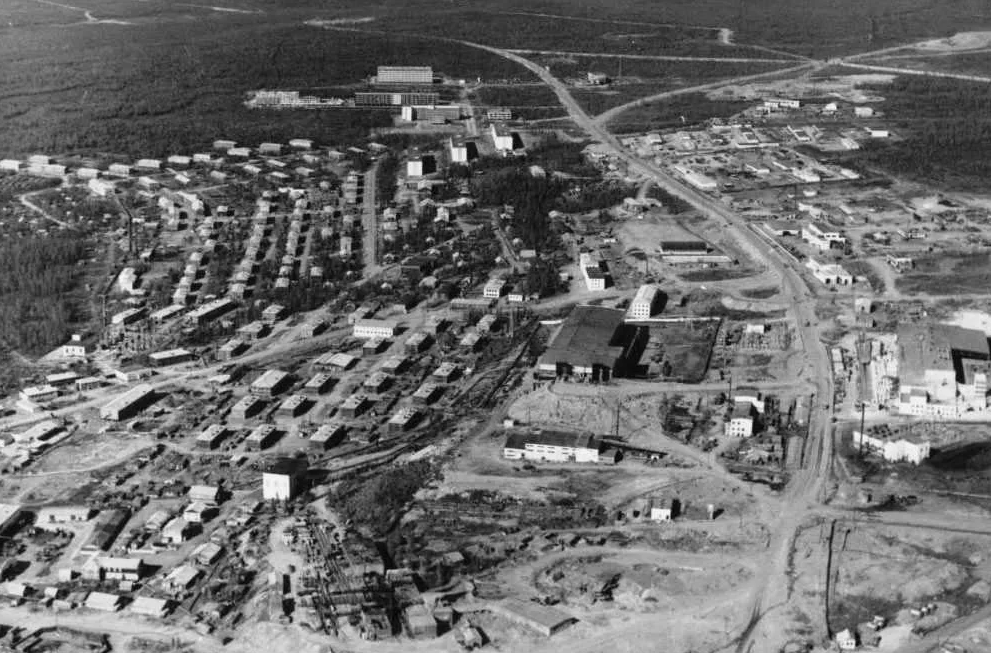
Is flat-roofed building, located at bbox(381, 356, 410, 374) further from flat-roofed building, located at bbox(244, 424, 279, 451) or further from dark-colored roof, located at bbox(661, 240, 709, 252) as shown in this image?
dark-colored roof, located at bbox(661, 240, 709, 252)

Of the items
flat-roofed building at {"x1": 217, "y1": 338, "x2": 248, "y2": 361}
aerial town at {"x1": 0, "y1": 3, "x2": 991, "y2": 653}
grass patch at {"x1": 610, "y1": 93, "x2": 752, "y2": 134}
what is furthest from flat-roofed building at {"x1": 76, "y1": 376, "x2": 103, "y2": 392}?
grass patch at {"x1": 610, "y1": 93, "x2": 752, "y2": 134}

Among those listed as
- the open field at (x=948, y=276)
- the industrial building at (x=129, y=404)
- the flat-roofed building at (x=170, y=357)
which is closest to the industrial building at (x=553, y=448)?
the industrial building at (x=129, y=404)

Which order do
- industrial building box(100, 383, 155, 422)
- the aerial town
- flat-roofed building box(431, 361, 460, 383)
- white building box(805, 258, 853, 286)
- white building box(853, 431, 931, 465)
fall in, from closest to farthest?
the aerial town, white building box(853, 431, 931, 465), industrial building box(100, 383, 155, 422), flat-roofed building box(431, 361, 460, 383), white building box(805, 258, 853, 286)

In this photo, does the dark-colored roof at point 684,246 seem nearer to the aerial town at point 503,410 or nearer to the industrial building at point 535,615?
the aerial town at point 503,410

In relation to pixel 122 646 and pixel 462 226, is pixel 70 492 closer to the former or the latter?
pixel 122 646

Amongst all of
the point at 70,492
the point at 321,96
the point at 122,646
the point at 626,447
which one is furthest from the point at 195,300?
the point at 321,96

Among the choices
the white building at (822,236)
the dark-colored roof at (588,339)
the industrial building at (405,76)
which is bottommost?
the dark-colored roof at (588,339)

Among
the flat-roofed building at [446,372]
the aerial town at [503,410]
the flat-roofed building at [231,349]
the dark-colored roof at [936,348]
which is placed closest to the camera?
the aerial town at [503,410]

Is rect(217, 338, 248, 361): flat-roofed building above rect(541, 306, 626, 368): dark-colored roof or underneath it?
underneath
